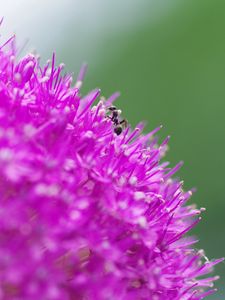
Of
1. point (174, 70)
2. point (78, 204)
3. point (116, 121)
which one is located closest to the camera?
point (78, 204)

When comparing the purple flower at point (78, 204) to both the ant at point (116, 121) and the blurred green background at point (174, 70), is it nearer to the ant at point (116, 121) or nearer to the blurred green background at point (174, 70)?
the ant at point (116, 121)

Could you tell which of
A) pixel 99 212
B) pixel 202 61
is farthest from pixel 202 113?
pixel 99 212

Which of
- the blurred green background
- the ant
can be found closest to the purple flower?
the ant

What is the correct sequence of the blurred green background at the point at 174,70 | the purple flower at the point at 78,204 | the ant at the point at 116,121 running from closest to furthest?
the purple flower at the point at 78,204 < the ant at the point at 116,121 < the blurred green background at the point at 174,70

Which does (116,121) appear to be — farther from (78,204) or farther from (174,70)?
(174,70)

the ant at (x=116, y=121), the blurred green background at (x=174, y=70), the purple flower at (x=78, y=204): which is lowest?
the purple flower at (x=78, y=204)

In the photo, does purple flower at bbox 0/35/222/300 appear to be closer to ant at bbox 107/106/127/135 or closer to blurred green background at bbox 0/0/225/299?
ant at bbox 107/106/127/135

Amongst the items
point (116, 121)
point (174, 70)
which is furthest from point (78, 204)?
point (174, 70)

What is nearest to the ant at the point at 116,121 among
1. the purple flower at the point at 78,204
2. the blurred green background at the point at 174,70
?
the purple flower at the point at 78,204

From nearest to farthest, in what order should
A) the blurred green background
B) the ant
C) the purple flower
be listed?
1. the purple flower
2. the ant
3. the blurred green background

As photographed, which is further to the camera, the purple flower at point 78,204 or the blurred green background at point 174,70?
the blurred green background at point 174,70
